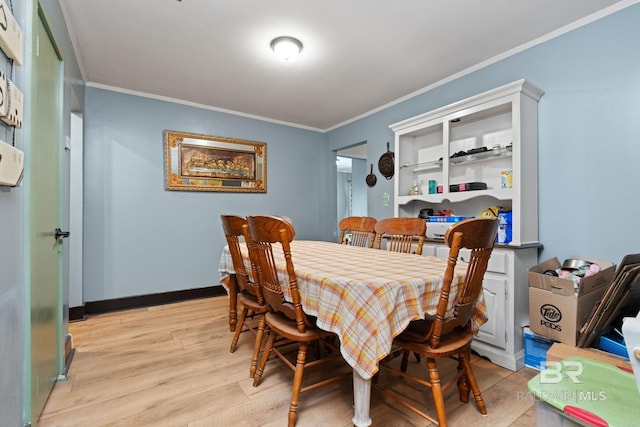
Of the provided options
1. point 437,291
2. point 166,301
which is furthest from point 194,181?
point 437,291

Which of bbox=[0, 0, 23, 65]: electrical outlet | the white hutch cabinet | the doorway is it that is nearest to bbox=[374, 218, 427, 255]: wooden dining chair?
the white hutch cabinet

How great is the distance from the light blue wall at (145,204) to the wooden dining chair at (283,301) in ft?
7.58

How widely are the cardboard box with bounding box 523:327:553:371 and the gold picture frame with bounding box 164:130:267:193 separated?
3397mm

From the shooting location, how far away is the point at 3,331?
3.29 feet

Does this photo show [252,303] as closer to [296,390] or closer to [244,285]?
[244,285]

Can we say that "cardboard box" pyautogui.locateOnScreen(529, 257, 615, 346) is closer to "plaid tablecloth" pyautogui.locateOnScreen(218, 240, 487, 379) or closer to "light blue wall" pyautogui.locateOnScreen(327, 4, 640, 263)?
"light blue wall" pyautogui.locateOnScreen(327, 4, 640, 263)

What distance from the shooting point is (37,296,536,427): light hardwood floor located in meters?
1.50

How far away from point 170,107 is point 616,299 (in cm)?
439

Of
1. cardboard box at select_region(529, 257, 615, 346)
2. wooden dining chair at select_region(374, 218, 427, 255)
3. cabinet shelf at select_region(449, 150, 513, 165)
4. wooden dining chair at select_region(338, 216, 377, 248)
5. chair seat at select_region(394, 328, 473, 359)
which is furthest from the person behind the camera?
wooden dining chair at select_region(338, 216, 377, 248)

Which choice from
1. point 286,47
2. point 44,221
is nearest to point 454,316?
point 44,221

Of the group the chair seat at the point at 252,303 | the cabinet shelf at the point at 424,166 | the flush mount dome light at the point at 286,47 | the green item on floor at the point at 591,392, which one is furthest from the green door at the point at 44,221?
the cabinet shelf at the point at 424,166

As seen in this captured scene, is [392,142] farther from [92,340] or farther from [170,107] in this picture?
[92,340]

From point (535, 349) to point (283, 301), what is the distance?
1.81m

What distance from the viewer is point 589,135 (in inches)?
81.7
